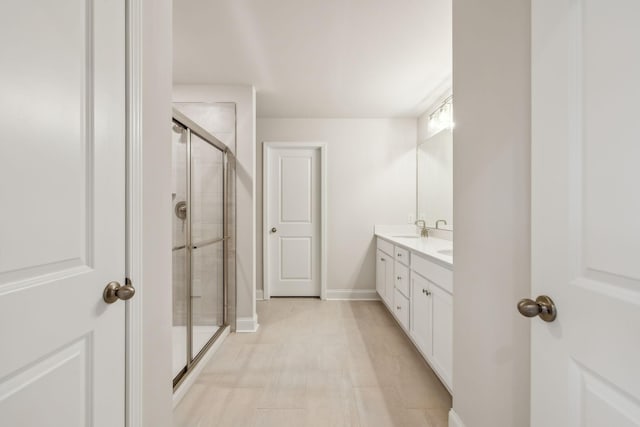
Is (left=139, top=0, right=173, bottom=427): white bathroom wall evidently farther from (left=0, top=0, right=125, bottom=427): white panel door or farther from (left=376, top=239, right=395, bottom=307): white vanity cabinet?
(left=376, top=239, right=395, bottom=307): white vanity cabinet

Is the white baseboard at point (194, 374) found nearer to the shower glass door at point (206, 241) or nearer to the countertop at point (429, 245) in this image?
the shower glass door at point (206, 241)

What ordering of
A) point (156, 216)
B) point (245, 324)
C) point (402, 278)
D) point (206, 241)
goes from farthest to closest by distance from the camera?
point (245, 324) → point (402, 278) → point (206, 241) → point (156, 216)

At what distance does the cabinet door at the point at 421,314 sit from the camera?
2104mm

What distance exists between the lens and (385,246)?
3.51 meters

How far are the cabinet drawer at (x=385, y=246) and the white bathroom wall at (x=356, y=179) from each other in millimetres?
292

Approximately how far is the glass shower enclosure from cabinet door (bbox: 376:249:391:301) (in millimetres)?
1659

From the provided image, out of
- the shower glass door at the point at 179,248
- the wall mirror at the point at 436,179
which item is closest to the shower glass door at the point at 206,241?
the shower glass door at the point at 179,248

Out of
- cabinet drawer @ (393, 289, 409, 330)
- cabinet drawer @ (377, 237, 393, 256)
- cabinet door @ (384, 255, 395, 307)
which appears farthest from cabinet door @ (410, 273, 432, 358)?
cabinet drawer @ (377, 237, 393, 256)

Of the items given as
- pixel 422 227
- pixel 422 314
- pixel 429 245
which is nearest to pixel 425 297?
pixel 422 314

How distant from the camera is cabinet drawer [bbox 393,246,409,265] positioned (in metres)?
2.64
